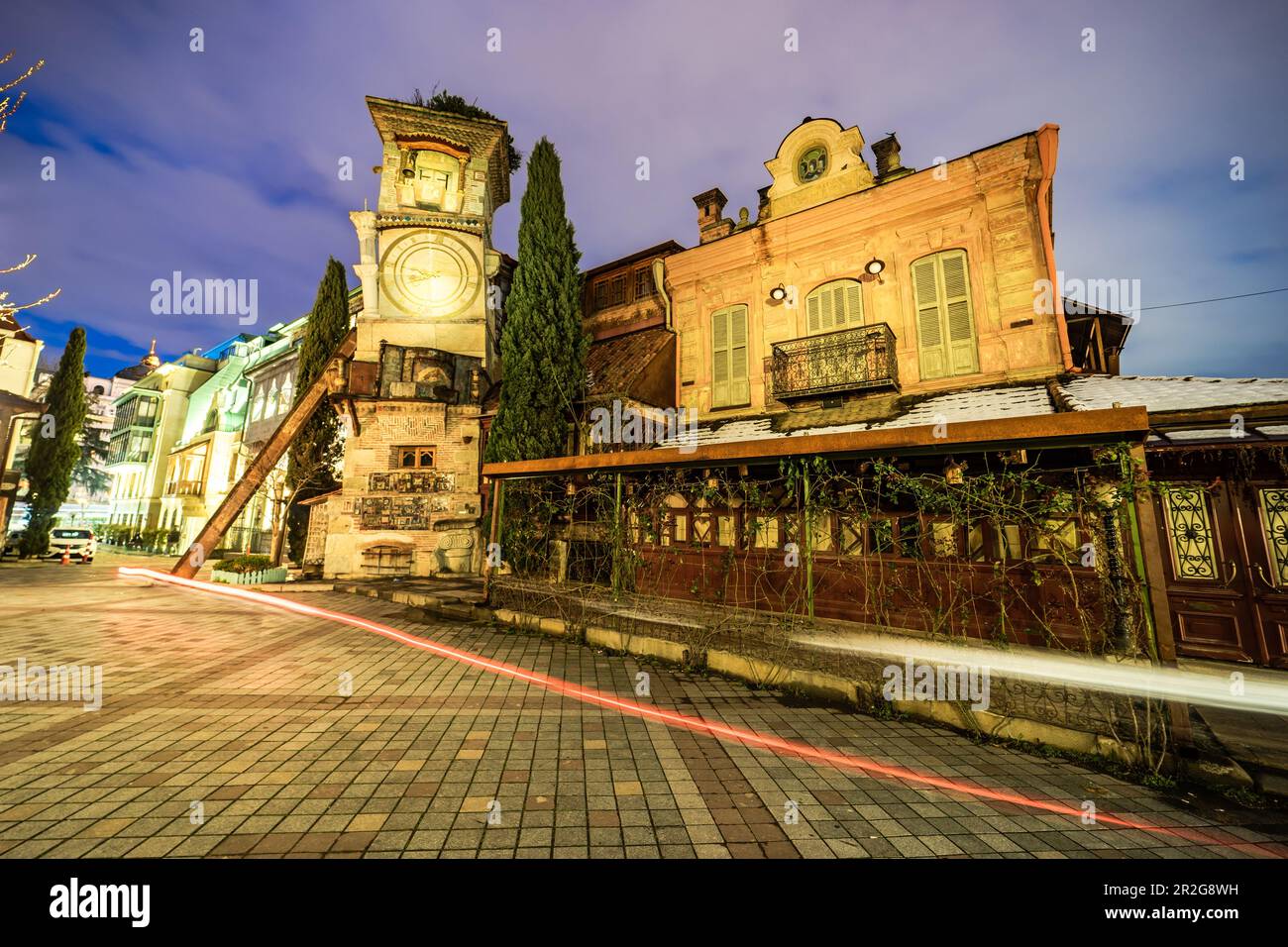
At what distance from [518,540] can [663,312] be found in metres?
9.02

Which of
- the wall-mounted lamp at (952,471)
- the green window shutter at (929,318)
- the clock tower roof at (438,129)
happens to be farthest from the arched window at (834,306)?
the clock tower roof at (438,129)

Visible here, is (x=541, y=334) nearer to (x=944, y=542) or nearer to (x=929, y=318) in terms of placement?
(x=929, y=318)

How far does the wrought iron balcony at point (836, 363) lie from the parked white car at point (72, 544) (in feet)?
98.3

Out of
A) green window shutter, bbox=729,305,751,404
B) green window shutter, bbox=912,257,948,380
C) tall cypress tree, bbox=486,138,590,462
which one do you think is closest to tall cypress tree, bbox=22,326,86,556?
tall cypress tree, bbox=486,138,590,462

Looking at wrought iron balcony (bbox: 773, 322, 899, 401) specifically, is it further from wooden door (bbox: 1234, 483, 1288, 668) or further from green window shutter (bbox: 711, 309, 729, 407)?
wooden door (bbox: 1234, 483, 1288, 668)

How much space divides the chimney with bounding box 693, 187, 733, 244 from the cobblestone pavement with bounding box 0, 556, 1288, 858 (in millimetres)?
13658

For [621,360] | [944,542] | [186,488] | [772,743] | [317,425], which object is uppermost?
[621,360]

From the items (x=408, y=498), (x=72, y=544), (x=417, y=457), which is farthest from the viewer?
(x=72, y=544)

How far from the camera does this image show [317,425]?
19125 millimetres

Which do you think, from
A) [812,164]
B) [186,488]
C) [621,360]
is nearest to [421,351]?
[621,360]

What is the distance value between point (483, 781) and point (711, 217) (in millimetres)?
15976

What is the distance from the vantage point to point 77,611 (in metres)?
9.22

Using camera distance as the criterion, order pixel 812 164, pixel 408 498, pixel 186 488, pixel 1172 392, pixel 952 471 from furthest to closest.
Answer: pixel 186 488 → pixel 408 498 → pixel 812 164 → pixel 1172 392 → pixel 952 471
